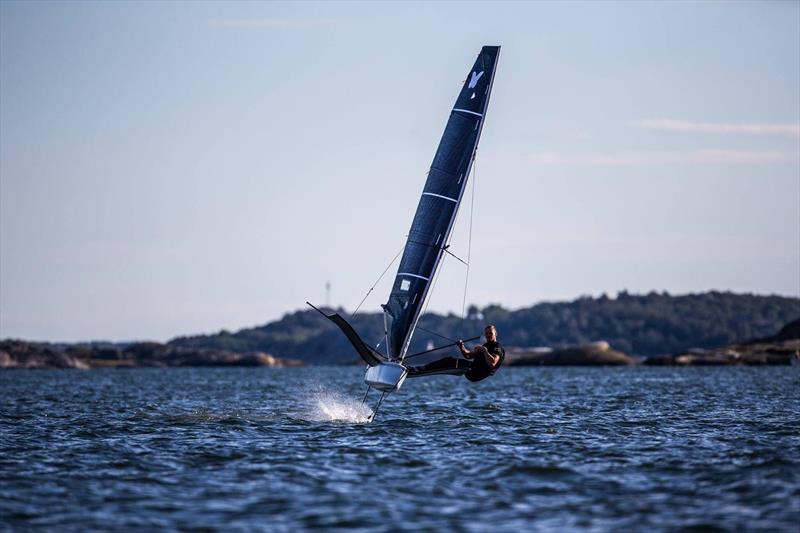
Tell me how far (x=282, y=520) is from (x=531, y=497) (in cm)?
477

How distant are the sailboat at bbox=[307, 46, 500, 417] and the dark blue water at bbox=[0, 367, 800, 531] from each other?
9.09 feet

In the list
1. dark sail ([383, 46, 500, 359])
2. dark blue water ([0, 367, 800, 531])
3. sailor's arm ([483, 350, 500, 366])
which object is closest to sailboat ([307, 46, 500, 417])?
dark sail ([383, 46, 500, 359])

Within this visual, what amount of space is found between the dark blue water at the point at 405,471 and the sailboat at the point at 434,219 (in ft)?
9.09

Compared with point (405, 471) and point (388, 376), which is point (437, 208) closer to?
point (388, 376)

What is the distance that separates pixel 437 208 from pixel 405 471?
952cm

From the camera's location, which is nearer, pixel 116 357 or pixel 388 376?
pixel 388 376

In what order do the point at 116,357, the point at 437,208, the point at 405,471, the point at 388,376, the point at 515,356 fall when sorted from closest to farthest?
the point at 405,471 → the point at 388,376 → the point at 437,208 → the point at 515,356 → the point at 116,357

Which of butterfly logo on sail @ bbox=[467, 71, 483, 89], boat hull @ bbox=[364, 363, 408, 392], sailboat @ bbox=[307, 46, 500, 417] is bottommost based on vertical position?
boat hull @ bbox=[364, 363, 408, 392]

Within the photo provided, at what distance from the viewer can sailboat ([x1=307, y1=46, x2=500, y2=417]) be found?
105 ft

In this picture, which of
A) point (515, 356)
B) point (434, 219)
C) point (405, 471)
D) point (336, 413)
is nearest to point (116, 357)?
point (515, 356)

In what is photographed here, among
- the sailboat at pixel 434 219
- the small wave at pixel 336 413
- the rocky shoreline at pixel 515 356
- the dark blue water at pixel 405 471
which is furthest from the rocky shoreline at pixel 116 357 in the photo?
the sailboat at pixel 434 219

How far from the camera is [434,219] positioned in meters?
32.1

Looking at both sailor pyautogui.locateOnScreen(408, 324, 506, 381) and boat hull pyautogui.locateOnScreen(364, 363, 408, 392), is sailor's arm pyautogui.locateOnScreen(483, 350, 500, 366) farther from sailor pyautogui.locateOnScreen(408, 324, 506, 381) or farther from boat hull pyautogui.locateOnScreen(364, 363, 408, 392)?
boat hull pyautogui.locateOnScreen(364, 363, 408, 392)

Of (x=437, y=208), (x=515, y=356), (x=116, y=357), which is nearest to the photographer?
(x=437, y=208)
